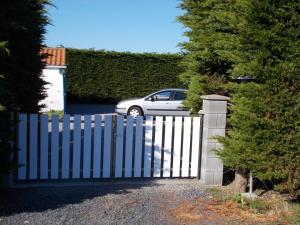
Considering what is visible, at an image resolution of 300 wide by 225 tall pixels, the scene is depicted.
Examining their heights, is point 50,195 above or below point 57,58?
below

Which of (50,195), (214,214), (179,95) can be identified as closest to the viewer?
(214,214)

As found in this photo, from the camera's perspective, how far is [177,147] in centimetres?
692

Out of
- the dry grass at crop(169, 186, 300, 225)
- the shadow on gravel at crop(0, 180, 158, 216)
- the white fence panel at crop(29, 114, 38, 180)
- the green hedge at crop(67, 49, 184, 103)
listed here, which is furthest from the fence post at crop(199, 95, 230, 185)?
the green hedge at crop(67, 49, 184, 103)

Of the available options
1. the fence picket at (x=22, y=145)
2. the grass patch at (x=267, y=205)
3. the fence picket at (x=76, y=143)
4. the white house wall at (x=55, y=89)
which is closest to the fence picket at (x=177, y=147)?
the grass patch at (x=267, y=205)

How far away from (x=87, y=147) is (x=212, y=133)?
203cm

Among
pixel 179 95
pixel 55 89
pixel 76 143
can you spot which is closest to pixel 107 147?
pixel 76 143

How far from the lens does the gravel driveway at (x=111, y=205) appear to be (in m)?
5.04

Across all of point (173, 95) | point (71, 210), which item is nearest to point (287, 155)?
point (71, 210)

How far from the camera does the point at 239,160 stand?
583 cm

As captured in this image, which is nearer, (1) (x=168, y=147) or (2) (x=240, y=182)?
(2) (x=240, y=182)

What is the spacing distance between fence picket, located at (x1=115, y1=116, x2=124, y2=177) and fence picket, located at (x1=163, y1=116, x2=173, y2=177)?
2.42 ft

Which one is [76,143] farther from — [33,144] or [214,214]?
[214,214]

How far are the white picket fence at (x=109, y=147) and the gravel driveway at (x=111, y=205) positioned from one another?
1.07 ft

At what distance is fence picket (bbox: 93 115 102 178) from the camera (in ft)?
21.7
